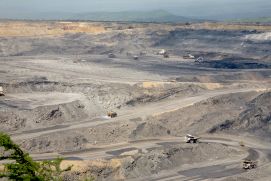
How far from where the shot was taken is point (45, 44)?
380 ft

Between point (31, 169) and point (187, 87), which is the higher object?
point (31, 169)

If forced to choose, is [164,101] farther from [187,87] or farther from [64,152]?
[64,152]

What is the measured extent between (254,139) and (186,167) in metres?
12.9

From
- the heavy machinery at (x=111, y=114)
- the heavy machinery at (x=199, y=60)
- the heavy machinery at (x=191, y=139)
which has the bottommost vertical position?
the heavy machinery at (x=191, y=139)

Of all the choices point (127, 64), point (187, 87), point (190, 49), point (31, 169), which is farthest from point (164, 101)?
point (190, 49)

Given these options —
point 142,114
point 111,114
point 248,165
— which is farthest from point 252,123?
point 111,114

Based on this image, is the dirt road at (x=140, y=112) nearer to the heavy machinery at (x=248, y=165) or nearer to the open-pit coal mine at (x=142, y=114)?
the open-pit coal mine at (x=142, y=114)

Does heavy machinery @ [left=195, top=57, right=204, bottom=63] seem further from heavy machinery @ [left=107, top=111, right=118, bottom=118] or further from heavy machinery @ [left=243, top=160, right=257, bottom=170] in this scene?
heavy machinery @ [left=243, top=160, right=257, bottom=170]

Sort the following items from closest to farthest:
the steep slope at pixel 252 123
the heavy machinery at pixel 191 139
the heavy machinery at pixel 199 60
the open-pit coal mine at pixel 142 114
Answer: the open-pit coal mine at pixel 142 114 < the heavy machinery at pixel 191 139 < the steep slope at pixel 252 123 < the heavy machinery at pixel 199 60

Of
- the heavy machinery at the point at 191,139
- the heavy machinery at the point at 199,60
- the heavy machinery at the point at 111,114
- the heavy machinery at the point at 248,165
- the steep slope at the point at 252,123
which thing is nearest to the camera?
the heavy machinery at the point at 248,165

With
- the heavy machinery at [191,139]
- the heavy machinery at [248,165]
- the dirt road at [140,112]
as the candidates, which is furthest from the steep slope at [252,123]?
the heavy machinery at [248,165]

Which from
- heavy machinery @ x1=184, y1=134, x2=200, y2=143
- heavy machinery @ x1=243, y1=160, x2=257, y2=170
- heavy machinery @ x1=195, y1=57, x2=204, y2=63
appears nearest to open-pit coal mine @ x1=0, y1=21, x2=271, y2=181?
heavy machinery @ x1=184, y1=134, x2=200, y2=143

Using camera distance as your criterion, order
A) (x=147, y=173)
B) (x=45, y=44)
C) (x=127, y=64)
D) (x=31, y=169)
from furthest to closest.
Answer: (x=45, y=44) < (x=127, y=64) < (x=147, y=173) < (x=31, y=169)

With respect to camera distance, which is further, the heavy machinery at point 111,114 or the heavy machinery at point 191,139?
the heavy machinery at point 111,114
